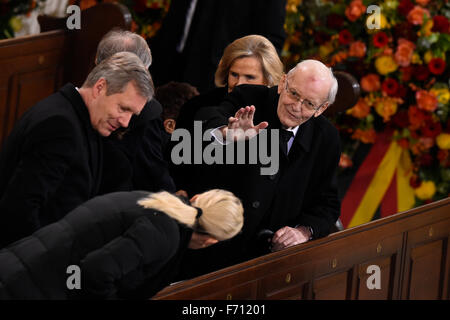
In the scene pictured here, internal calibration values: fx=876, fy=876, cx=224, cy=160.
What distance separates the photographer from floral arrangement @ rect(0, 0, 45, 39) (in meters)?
6.44

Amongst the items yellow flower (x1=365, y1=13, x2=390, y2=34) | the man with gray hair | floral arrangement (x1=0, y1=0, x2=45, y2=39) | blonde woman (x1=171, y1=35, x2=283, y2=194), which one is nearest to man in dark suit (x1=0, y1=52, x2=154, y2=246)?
the man with gray hair

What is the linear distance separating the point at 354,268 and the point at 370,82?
2.26 metres

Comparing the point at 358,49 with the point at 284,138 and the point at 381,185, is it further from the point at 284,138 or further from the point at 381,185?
the point at 284,138

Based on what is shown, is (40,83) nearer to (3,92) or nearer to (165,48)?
(3,92)

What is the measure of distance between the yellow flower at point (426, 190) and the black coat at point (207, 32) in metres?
1.64

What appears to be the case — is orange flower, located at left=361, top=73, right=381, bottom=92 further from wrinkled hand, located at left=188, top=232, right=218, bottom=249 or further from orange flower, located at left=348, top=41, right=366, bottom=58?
wrinkled hand, located at left=188, top=232, right=218, bottom=249

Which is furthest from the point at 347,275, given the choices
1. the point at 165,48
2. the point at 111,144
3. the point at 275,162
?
the point at 165,48

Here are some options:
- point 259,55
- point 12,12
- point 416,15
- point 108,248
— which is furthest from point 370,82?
point 108,248

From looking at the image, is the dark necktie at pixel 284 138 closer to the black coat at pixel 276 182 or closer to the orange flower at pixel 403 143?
the black coat at pixel 276 182

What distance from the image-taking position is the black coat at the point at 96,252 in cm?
288

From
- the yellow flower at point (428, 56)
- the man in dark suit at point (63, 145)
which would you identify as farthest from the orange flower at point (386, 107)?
the man in dark suit at point (63, 145)

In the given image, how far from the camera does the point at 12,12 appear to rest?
661 centimetres

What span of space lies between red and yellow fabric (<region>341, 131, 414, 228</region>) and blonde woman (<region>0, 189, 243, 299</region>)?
332 centimetres

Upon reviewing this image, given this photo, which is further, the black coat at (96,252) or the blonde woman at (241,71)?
the blonde woman at (241,71)
